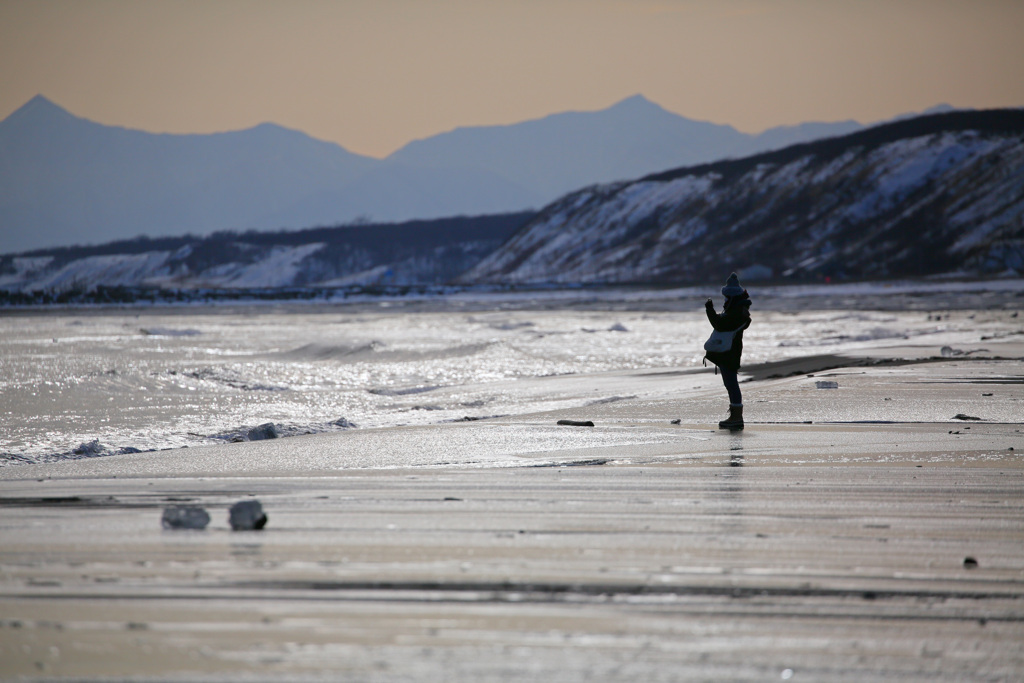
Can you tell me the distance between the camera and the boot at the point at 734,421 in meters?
9.25

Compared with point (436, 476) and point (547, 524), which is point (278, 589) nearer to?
point (547, 524)

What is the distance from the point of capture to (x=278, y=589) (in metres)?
3.99

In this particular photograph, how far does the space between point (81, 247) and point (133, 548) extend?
19795 centimetres

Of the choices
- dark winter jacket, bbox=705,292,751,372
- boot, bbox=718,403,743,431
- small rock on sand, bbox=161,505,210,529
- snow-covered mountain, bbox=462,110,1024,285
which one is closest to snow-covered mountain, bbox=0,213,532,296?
snow-covered mountain, bbox=462,110,1024,285

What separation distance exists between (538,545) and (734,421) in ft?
16.5

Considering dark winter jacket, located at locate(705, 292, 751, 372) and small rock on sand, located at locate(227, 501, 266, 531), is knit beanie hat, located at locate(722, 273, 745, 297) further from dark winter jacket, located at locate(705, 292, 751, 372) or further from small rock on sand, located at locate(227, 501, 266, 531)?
small rock on sand, located at locate(227, 501, 266, 531)

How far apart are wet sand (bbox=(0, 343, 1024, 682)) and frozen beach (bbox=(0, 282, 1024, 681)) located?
2 cm

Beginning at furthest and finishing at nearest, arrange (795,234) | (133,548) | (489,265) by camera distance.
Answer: (489,265) → (795,234) → (133,548)

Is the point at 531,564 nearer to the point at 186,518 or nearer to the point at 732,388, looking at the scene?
the point at 186,518

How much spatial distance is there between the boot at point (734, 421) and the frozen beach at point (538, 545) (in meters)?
0.28

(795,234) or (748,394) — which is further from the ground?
(795,234)

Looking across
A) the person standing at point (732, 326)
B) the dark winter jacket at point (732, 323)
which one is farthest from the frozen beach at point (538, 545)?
the dark winter jacket at point (732, 323)

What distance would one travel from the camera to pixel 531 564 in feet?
14.3

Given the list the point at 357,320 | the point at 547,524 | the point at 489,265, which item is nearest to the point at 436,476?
the point at 547,524
